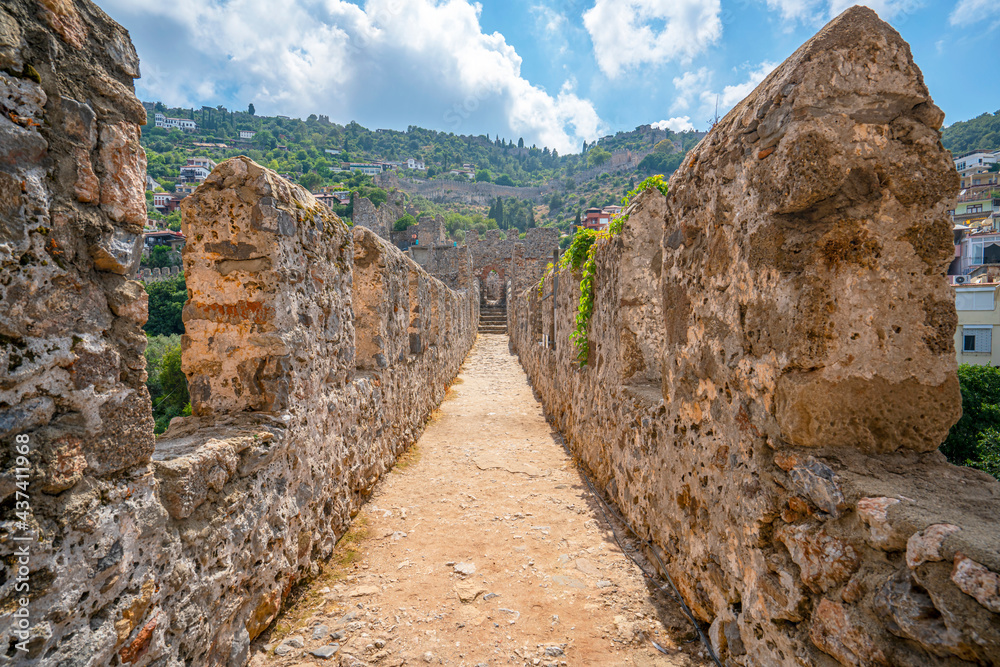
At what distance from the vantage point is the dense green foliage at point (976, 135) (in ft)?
148

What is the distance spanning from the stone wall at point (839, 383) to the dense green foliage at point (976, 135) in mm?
63624

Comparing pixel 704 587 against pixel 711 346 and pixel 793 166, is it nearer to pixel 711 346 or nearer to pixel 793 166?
pixel 711 346

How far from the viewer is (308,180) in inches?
2534

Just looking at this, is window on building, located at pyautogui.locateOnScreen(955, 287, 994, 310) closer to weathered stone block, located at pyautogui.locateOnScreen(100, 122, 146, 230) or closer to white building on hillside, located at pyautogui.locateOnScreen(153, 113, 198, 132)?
weathered stone block, located at pyautogui.locateOnScreen(100, 122, 146, 230)

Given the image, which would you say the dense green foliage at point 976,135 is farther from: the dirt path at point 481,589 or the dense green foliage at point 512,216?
the dirt path at point 481,589

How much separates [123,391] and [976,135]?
70816 millimetres

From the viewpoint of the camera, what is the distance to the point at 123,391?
1.51m

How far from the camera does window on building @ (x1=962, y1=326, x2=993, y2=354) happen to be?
1426 cm

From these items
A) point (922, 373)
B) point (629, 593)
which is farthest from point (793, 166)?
point (629, 593)

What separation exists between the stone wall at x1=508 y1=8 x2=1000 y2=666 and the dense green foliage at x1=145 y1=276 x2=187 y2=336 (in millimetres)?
31331

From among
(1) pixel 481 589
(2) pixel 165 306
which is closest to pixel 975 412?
(1) pixel 481 589

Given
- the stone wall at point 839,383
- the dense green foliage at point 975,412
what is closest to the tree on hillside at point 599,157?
the dense green foliage at point 975,412

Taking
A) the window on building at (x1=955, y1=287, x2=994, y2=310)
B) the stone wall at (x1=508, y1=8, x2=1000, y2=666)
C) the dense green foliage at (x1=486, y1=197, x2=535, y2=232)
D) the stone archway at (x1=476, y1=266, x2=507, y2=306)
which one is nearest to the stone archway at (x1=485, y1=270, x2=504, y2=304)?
the stone archway at (x1=476, y1=266, x2=507, y2=306)

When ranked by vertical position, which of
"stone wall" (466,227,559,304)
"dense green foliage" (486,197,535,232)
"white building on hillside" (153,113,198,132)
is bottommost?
"stone wall" (466,227,559,304)
